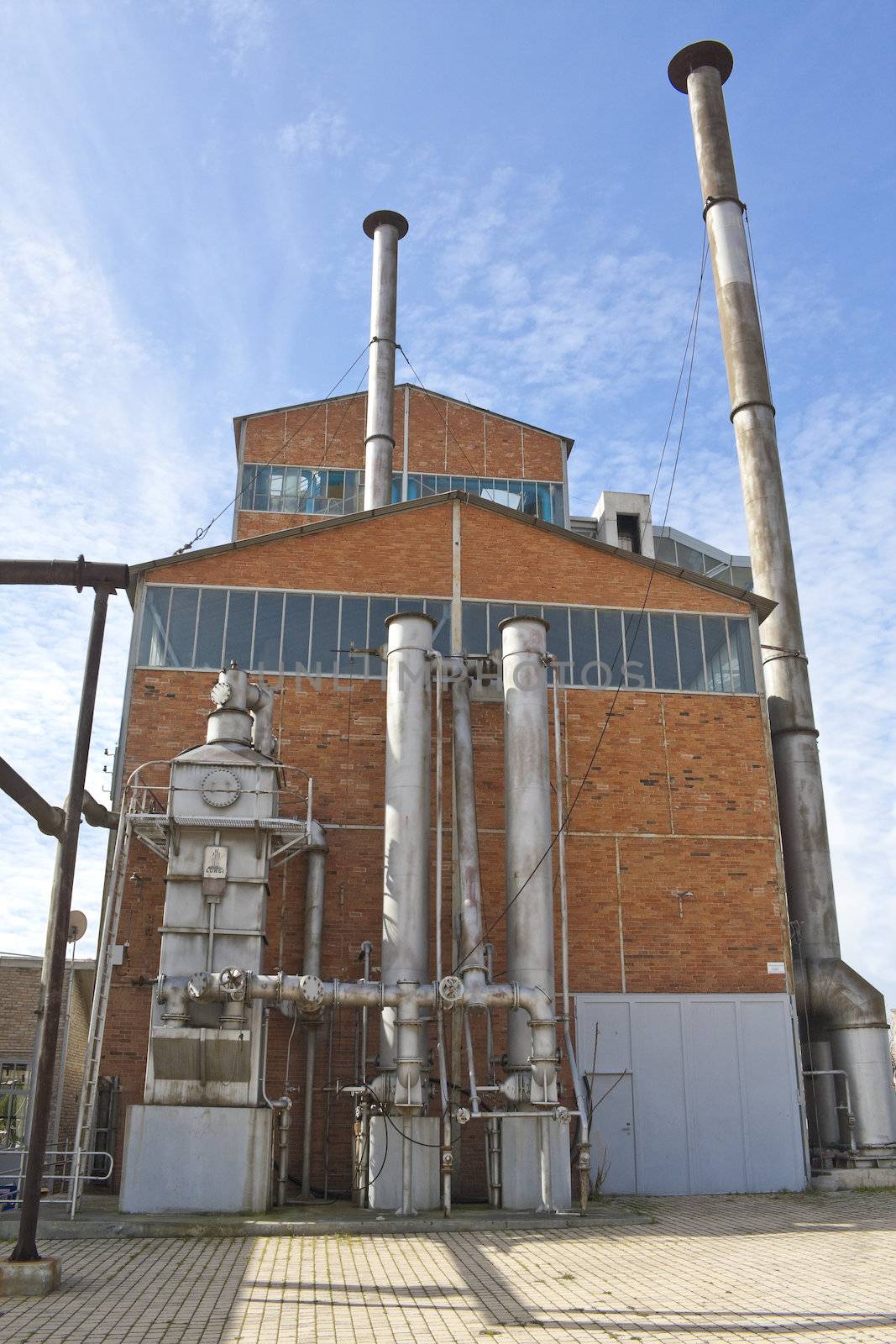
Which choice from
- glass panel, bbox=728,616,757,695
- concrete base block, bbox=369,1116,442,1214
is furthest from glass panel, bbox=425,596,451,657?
concrete base block, bbox=369,1116,442,1214

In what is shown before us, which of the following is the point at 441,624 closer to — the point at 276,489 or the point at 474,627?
the point at 474,627

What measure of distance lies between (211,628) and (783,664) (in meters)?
10.6

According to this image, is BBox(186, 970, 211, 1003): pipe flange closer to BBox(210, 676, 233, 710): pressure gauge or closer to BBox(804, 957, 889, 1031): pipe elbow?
BBox(210, 676, 233, 710): pressure gauge

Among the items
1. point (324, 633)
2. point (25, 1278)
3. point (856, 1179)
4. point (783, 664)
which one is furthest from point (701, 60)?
point (25, 1278)

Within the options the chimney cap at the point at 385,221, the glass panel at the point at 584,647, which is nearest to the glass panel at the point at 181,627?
the glass panel at the point at 584,647

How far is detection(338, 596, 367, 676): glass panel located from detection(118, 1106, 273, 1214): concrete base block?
7.38 m

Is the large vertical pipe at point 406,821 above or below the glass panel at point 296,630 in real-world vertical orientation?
below

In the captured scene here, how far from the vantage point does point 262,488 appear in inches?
1148

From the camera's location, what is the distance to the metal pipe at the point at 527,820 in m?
15.3

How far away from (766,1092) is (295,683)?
32.2 feet

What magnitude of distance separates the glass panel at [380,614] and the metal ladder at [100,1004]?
521cm

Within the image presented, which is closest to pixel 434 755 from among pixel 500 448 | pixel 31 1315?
pixel 31 1315

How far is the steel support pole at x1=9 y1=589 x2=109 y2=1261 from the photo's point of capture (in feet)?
31.4

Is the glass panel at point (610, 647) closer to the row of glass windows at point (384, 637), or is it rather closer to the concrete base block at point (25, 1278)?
the row of glass windows at point (384, 637)
